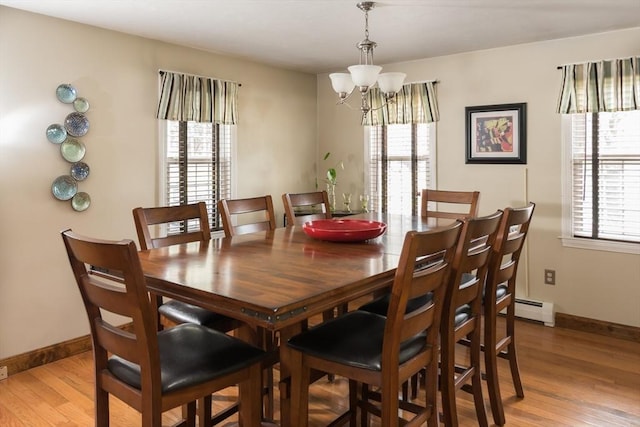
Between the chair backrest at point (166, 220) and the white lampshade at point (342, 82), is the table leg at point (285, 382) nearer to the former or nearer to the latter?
the chair backrest at point (166, 220)

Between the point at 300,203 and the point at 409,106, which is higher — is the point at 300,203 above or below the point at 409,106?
below

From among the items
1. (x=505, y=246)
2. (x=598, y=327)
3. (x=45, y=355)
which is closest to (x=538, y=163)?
(x=598, y=327)

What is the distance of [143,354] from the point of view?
4.95 ft

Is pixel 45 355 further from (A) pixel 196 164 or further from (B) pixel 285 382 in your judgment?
(B) pixel 285 382

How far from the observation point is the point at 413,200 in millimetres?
4883

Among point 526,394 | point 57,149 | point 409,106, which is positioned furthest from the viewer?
point 409,106

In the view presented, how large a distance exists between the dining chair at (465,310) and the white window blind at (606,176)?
1999mm

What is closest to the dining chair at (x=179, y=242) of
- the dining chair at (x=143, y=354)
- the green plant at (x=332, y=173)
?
the dining chair at (x=143, y=354)

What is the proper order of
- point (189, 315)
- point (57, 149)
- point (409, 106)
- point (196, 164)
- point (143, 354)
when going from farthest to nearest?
point (409, 106) < point (196, 164) < point (57, 149) < point (189, 315) < point (143, 354)

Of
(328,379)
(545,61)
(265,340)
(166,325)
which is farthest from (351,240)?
(545,61)

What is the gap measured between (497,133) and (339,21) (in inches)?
71.0

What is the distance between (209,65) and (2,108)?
1747 millimetres

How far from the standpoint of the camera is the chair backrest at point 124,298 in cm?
145

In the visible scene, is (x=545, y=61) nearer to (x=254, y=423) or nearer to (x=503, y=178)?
(x=503, y=178)
